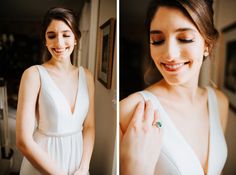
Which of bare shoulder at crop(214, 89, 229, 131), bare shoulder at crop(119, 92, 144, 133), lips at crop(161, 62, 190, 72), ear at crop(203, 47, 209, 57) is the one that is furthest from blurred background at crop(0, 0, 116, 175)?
Answer: bare shoulder at crop(214, 89, 229, 131)

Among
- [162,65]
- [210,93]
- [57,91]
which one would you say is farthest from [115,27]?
[210,93]

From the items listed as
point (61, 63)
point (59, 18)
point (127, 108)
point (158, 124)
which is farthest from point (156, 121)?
point (59, 18)

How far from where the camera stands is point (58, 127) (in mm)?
1389

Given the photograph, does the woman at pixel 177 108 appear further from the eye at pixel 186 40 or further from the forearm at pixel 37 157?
the forearm at pixel 37 157

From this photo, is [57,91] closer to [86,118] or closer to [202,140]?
[86,118]

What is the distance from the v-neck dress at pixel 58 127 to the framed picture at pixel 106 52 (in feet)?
0.27

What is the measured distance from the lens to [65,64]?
4.64 feet

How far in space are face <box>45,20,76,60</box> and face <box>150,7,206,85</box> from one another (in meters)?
0.33

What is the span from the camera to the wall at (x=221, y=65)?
1431mm

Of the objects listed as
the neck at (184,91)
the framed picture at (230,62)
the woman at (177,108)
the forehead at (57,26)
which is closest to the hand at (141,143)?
the woman at (177,108)

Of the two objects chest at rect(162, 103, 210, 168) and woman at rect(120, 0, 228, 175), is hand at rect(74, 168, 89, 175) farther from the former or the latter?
chest at rect(162, 103, 210, 168)

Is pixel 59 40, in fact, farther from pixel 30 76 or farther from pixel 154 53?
pixel 154 53

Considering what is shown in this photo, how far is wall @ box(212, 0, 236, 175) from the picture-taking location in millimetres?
1431

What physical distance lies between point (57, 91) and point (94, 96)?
Answer: 153mm
